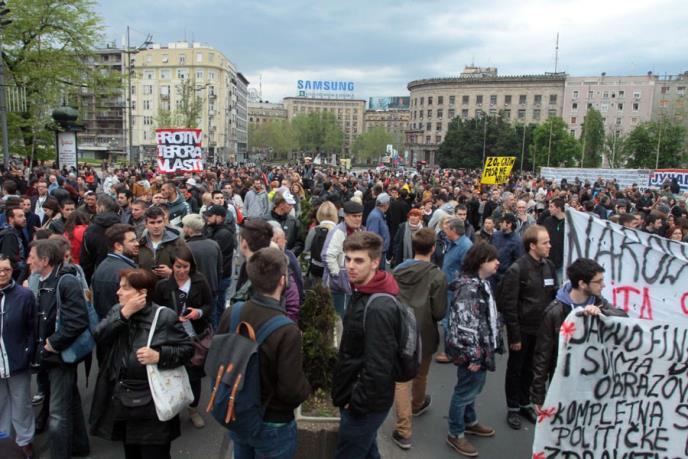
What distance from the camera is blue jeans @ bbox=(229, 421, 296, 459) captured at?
117 inches

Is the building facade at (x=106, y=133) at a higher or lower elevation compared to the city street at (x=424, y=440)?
higher

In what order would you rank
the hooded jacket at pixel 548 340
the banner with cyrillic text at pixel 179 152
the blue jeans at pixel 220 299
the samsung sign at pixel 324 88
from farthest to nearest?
the samsung sign at pixel 324 88 < the banner with cyrillic text at pixel 179 152 < the blue jeans at pixel 220 299 < the hooded jacket at pixel 548 340

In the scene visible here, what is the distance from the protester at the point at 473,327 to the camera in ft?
14.8

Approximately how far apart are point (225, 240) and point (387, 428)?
131 inches

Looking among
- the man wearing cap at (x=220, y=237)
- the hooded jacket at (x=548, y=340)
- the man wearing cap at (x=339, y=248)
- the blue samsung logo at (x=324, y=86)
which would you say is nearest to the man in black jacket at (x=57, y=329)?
the man wearing cap at (x=220, y=237)

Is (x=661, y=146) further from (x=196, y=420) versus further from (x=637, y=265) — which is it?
(x=196, y=420)

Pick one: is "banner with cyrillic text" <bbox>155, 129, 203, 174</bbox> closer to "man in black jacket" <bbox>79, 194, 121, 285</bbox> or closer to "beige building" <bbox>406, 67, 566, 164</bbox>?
"man in black jacket" <bbox>79, 194, 121, 285</bbox>

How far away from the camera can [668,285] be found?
13.9 ft

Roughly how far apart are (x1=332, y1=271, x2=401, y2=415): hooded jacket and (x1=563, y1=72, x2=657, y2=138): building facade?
103890 millimetres

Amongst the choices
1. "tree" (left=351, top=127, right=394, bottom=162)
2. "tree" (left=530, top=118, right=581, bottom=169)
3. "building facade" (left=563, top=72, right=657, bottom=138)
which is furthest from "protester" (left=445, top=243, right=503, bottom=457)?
"tree" (left=351, top=127, right=394, bottom=162)

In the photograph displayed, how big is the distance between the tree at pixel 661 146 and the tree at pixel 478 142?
53.9ft

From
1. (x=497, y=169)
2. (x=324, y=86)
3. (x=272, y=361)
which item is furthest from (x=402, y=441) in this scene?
(x=324, y=86)

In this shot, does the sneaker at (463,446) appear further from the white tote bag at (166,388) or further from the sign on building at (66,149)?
the sign on building at (66,149)

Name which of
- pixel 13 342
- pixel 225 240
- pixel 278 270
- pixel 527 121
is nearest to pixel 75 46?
pixel 225 240
